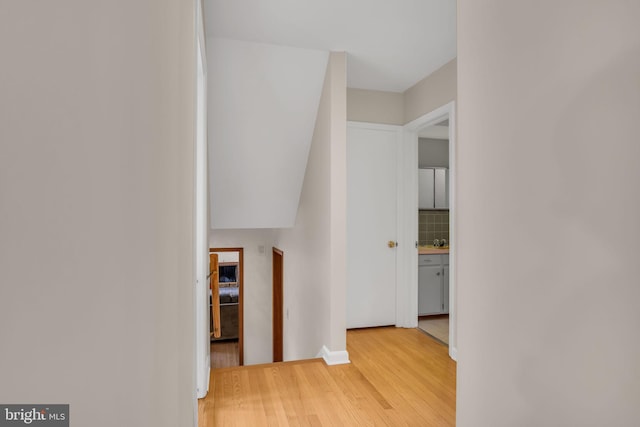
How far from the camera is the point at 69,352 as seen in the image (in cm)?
36

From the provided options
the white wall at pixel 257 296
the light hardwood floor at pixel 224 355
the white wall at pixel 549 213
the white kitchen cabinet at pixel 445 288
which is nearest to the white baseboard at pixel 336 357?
the white wall at pixel 549 213

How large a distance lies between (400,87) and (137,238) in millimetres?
3804

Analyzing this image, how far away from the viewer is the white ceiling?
2.46 metres

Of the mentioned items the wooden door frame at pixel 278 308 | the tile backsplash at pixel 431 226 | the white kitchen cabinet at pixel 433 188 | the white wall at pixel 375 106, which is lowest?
the wooden door frame at pixel 278 308

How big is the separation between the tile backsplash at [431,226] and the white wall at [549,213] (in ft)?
13.3

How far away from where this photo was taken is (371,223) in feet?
13.1

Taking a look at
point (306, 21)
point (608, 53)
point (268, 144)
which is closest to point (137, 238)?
point (608, 53)

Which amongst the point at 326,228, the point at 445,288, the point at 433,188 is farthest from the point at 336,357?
the point at 433,188

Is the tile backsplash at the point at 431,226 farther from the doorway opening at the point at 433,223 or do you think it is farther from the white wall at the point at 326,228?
the white wall at the point at 326,228

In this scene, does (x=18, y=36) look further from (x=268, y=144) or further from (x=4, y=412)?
(x=268, y=144)

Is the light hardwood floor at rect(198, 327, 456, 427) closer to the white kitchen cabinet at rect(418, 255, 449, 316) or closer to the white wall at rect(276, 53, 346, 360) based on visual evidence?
the white wall at rect(276, 53, 346, 360)

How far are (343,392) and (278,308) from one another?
3.28 m

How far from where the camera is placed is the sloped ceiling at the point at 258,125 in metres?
3.11

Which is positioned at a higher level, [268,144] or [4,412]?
[268,144]
